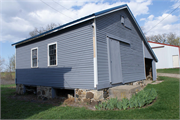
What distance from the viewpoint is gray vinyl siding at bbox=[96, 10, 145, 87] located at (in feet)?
22.3

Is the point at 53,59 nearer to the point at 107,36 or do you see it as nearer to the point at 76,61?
the point at 76,61

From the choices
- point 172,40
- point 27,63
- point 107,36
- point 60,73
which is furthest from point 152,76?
point 172,40

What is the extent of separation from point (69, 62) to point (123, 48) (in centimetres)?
351

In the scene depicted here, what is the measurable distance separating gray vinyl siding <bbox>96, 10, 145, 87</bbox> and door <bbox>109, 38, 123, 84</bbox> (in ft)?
1.44

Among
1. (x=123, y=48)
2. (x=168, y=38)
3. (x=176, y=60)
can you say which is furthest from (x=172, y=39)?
(x=123, y=48)

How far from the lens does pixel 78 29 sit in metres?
7.24

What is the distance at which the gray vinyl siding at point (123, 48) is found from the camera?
681cm

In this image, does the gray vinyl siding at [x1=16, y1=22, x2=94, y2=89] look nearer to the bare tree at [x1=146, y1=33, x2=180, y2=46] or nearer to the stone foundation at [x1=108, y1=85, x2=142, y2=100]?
the stone foundation at [x1=108, y1=85, x2=142, y2=100]

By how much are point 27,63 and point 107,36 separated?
6640mm

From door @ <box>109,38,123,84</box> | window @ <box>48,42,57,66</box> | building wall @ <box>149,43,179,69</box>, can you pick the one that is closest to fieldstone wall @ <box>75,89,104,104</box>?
door @ <box>109,38,123,84</box>

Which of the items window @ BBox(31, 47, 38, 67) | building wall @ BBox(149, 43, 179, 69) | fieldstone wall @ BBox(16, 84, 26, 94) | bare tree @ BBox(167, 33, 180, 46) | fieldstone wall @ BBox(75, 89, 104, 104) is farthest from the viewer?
bare tree @ BBox(167, 33, 180, 46)

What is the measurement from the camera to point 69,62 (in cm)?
756

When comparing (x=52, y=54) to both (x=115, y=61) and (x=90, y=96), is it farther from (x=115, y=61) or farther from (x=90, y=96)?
(x=115, y=61)

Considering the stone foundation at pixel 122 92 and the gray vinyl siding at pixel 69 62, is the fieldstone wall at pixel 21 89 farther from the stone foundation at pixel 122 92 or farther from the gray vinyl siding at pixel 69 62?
the stone foundation at pixel 122 92
